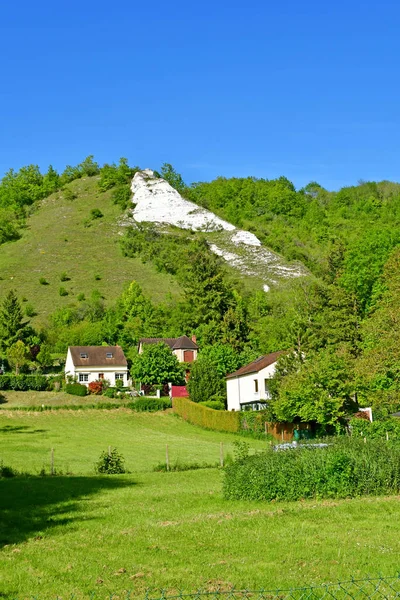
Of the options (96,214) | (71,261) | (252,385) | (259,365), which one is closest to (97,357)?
(252,385)

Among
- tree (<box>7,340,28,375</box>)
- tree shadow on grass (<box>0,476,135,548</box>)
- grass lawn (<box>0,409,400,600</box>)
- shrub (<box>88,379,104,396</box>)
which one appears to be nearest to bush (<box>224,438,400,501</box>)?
grass lawn (<box>0,409,400,600</box>)

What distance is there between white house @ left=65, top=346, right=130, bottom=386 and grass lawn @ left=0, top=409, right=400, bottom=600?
43.3 m

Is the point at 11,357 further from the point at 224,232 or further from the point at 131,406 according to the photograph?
the point at 224,232

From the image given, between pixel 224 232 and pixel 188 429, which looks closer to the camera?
pixel 188 429

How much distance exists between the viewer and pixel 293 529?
14.5m

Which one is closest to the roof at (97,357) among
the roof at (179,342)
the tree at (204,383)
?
the roof at (179,342)

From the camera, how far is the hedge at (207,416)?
4962 cm

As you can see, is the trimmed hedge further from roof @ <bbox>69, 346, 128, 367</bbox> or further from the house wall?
the house wall

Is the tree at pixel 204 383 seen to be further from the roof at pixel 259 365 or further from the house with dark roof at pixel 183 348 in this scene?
the house with dark roof at pixel 183 348

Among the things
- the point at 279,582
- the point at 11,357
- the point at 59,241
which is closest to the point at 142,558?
the point at 279,582

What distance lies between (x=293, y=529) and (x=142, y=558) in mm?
3514

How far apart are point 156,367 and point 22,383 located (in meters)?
12.1

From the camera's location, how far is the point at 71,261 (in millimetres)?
114688

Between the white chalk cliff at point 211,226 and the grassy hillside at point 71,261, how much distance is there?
760 centimetres
